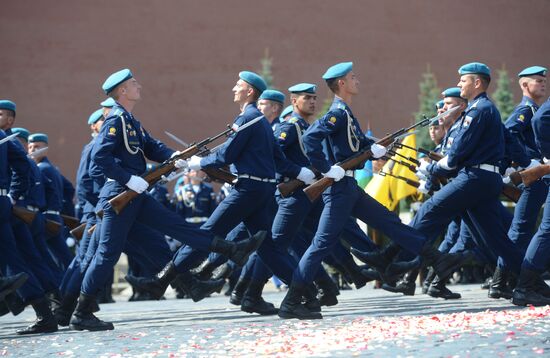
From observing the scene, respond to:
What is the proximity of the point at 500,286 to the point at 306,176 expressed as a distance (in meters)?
2.08

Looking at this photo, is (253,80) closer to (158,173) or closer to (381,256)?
(158,173)

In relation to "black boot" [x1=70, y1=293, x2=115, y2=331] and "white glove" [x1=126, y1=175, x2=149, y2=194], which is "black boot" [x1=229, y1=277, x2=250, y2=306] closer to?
"black boot" [x1=70, y1=293, x2=115, y2=331]

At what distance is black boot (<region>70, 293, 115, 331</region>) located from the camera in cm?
874

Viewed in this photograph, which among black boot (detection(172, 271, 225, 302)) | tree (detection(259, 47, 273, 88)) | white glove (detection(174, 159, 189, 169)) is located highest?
tree (detection(259, 47, 273, 88))

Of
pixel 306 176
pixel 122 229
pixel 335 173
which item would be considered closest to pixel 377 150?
pixel 335 173

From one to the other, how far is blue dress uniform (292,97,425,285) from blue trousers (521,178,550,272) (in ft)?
2.73

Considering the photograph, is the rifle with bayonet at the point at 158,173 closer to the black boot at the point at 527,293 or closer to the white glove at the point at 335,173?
the white glove at the point at 335,173

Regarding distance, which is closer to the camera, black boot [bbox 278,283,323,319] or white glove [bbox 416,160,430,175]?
black boot [bbox 278,283,323,319]

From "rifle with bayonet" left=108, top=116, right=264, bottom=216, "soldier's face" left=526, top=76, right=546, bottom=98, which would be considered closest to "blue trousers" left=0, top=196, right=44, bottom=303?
"rifle with bayonet" left=108, top=116, right=264, bottom=216

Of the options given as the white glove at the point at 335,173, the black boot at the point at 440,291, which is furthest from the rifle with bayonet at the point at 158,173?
the black boot at the point at 440,291

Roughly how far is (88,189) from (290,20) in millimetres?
25491

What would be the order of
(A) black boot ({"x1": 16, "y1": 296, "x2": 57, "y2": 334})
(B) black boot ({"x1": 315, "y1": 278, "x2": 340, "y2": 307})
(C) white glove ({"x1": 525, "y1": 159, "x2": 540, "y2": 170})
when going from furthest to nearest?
1. (B) black boot ({"x1": 315, "y1": 278, "x2": 340, "y2": 307})
2. (C) white glove ({"x1": 525, "y1": 159, "x2": 540, "y2": 170})
3. (A) black boot ({"x1": 16, "y1": 296, "x2": 57, "y2": 334})

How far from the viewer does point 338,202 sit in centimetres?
891

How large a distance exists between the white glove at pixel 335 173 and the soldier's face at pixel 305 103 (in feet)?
4.98
